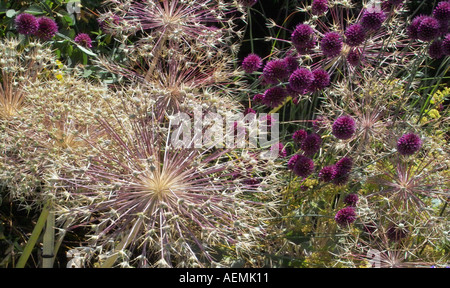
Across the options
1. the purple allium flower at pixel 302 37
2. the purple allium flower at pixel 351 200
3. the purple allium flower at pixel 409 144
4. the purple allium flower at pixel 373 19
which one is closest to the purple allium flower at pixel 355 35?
the purple allium flower at pixel 373 19

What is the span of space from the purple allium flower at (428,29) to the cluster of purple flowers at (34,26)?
6.45 ft

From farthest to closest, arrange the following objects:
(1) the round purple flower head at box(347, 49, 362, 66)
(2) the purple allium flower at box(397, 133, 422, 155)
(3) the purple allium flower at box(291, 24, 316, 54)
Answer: (1) the round purple flower head at box(347, 49, 362, 66)
(3) the purple allium flower at box(291, 24, 316, 54)
(2) the purple allium flower at box(397, 133, 422, 155)

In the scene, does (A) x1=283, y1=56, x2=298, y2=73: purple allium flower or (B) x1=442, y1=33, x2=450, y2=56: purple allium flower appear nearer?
(B) x1=442, y1=33, x2=450, y2=56: purple allium flower

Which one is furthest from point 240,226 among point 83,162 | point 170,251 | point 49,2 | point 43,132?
point 49,2

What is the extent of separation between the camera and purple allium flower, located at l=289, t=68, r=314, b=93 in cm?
228

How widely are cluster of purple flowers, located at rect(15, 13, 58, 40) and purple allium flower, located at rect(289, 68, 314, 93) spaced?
4.77 feet

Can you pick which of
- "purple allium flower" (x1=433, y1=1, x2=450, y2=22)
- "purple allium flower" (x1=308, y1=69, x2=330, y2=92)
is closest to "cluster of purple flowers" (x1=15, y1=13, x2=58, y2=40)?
"purple allium flower" (x1=308, y1=69, x2=330, y2=92)

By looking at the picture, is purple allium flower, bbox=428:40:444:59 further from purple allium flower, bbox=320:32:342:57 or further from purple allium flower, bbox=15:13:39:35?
purple allium flower, bbox=15:13:39:35

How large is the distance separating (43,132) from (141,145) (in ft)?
1.69

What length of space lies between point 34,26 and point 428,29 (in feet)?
6.72

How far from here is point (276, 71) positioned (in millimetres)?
2445

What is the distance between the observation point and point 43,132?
2.30 meters

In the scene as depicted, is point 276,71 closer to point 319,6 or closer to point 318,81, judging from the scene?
point 318,81
